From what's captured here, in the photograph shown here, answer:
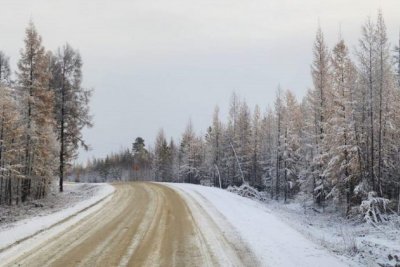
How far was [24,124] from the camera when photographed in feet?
100

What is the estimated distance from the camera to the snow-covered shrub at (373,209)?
26.3 meters

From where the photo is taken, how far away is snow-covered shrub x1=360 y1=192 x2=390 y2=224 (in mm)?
26312

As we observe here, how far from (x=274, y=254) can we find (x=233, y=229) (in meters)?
4.04

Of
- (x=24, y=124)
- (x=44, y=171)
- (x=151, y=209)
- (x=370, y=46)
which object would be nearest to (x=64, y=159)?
(x=44, y=171)

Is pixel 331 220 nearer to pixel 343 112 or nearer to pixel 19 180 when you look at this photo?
pixel 343 112

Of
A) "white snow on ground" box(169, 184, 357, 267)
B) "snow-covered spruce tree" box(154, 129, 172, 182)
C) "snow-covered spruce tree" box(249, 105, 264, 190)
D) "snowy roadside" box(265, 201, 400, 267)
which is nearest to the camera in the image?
"white snow on ground" box(169, 184, 357, 267)

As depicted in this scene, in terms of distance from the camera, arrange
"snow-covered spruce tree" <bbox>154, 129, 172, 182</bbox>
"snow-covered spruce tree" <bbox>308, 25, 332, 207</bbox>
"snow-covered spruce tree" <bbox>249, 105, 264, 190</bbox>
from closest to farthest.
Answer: "snow-covered spruce tree" <bbox>308, 25, 332, 207</bbox> < "snow-covered spruce tree" <bbox>249, 105, 264, 190</bbox> < "snow-covered spruce tree" <bbox>154, 129, 172, 182</bbox>

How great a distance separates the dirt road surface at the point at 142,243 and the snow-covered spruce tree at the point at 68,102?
2079 cm

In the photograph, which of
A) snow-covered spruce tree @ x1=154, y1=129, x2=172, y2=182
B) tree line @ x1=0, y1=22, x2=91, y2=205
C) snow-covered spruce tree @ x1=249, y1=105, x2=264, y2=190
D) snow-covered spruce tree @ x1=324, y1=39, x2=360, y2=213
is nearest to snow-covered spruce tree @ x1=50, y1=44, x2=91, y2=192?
tree line @ x1=0, y1=22, x2=91, y2=205

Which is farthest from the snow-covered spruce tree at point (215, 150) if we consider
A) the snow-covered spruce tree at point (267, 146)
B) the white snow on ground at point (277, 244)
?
the white snow on ground at point (277, 244)

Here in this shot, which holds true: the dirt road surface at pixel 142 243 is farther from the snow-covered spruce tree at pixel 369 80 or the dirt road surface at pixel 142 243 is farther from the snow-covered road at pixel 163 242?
the snow-covered spruce tree at pixel 369 80

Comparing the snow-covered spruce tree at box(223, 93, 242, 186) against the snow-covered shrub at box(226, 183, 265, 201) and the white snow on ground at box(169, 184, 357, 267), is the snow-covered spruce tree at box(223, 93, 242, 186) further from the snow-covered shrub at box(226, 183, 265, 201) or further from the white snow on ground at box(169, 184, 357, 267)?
the white snow on ground at box(169, 184, 357, 267)

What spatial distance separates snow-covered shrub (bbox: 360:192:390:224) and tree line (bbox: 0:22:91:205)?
70.0 feet

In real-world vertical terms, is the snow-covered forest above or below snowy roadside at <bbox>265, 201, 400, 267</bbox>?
above
